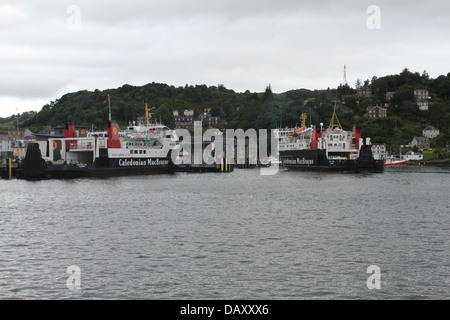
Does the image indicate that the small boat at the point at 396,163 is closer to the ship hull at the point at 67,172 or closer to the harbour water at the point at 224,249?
the ship hull at the point at 67,172

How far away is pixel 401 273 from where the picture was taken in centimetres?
1892

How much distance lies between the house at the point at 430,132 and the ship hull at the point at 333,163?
89.4 metres

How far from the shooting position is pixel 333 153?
95.1 meters

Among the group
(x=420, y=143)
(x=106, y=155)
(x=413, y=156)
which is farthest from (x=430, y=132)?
(x=106, y=155)

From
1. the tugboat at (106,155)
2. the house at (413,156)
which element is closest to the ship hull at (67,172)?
the tugboat at (106,155)

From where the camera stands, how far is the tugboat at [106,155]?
71875 millimetres

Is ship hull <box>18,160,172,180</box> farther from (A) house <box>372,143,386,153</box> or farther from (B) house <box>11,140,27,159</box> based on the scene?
(A) house <box>372,143,386,153</box>

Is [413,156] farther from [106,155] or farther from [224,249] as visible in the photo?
[224,249]

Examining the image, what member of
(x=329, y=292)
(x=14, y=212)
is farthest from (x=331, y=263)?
(x=14, y=212)

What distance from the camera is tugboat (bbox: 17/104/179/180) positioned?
71875mm

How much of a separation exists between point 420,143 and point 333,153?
79870 millimetres

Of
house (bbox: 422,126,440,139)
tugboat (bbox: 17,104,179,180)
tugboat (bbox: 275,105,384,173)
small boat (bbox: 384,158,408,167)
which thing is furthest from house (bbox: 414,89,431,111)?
tugboat (bbox: 17,104,179,180)
